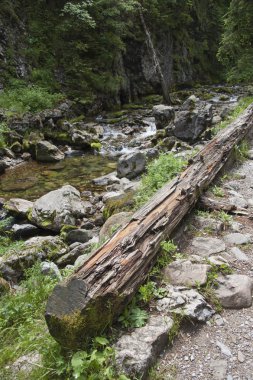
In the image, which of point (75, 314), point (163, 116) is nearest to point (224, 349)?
point (75, 314)

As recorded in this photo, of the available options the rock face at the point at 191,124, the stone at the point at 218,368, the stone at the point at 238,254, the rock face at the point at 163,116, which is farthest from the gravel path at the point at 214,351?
the rock face at the point at 163,116

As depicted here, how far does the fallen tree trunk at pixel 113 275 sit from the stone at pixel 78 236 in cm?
190

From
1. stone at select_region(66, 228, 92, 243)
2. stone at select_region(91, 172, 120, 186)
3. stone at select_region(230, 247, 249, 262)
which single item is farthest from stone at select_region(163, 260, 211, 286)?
stone at select_region(91, 172, 120, 186)

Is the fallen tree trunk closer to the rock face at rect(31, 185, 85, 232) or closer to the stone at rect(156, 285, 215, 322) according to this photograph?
the stone at rect(156, 285, 215, 322)

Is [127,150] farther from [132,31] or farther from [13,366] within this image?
[132,31]

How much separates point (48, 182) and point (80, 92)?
1098 centimetres

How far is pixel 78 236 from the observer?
18.9ft

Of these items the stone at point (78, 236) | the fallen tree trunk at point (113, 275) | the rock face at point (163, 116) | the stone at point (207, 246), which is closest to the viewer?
the fallen tree trunk at point (113, 275)

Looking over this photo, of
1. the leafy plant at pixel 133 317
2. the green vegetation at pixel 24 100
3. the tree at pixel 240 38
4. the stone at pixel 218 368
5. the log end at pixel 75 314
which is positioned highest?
the tree at pixel 240 38

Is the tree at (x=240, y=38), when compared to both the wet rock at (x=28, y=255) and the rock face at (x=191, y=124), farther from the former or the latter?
the wet rock at (x=28, y=255)

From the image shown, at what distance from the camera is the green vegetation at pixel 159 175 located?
5418mm

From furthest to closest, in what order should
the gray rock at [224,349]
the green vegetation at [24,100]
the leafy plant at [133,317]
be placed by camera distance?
the green vegetation at [24,100] → the leafy plant at [133,317] → the gray rock at [224,349]

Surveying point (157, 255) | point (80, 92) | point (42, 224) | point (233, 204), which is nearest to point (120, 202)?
point (42, 224)

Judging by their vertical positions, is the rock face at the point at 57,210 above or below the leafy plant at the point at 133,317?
below
